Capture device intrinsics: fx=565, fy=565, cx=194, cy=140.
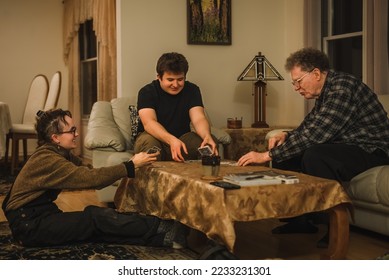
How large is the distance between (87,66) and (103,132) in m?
3.50

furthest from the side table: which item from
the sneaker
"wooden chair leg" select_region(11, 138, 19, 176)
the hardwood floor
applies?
"wooden chair leg" select_region(11, 138, 19, 176)

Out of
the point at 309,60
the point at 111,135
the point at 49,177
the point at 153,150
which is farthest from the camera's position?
the point at 111,135

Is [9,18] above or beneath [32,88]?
above

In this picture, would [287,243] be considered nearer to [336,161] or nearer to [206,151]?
[336,161]

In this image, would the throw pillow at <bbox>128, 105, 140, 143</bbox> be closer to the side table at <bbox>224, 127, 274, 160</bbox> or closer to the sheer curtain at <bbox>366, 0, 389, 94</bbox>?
the side table at <bbox>224, 127, 274, 160</bbox>

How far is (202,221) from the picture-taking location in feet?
7.00

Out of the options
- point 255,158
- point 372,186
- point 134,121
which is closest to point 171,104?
point 134,121

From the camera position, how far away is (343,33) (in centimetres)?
449

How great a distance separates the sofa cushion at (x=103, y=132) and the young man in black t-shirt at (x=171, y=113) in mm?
181

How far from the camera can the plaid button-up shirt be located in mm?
2621

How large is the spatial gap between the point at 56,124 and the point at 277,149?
3.32 ft

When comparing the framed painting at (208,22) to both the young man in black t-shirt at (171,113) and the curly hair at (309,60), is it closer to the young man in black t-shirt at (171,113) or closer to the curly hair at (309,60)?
the young man in black t-shirt at (171,113)

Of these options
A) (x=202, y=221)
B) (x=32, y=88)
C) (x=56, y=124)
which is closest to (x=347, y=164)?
(x=202, y=221)
